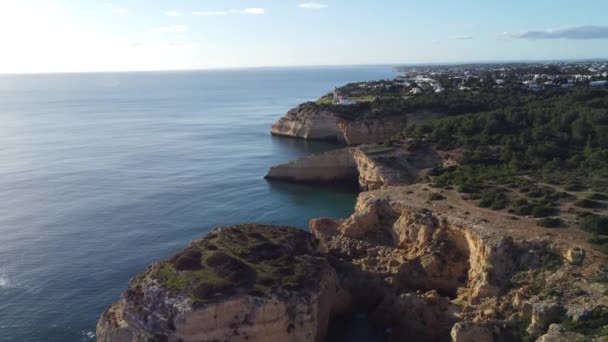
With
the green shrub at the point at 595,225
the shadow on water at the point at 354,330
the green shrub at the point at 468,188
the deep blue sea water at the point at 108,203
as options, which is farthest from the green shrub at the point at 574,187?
the deep blue sea water at the point at 108,203

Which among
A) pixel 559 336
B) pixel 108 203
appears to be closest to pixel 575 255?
pixel 559 336

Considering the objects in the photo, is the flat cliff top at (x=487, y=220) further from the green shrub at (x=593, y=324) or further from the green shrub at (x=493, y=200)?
the green shrub at (x=593, y=324)

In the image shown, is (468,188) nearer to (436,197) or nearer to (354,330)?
(436,197)

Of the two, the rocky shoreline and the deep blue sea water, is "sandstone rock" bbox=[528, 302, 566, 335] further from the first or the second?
the deep blue sea water

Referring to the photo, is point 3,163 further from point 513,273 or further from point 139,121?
point 513,273

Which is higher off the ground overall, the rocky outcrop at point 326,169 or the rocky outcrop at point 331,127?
the rocky outcrop at point 331,127

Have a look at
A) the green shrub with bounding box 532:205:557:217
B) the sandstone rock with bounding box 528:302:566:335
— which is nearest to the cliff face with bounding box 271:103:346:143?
the green shrub with bounding box 532:205:557:217
